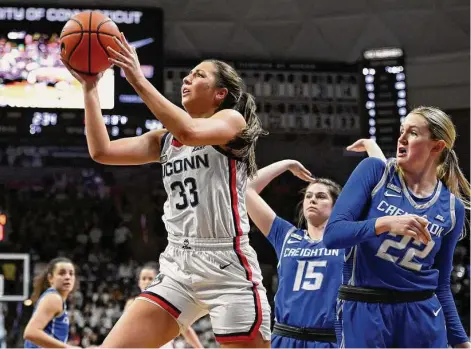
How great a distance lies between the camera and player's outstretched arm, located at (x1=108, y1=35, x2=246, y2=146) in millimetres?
3131

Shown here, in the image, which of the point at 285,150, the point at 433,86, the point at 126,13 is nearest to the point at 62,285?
the point at 126,13

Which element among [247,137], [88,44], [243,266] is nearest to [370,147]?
[247,137]

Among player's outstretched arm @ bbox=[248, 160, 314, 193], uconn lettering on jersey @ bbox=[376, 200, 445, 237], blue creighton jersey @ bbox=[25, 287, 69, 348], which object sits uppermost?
player's outstretched arm @ bbox=[248, 160, 314, 193]

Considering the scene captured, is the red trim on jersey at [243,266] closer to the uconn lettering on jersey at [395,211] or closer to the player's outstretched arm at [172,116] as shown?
the player's outstretched arm at [172,116]

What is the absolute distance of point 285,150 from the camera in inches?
494

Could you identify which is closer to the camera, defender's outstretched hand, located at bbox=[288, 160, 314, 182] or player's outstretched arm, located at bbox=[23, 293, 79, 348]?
defender's outstretched hand, located at bbox=[288, 160, 314, 182]

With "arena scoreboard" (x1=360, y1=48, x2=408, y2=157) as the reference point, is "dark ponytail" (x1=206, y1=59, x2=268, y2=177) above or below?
below

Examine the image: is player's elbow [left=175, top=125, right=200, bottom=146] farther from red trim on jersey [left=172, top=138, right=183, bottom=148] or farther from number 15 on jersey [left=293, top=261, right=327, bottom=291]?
number 15 on jersey [left=293, top=261, right=327, bottom=291]

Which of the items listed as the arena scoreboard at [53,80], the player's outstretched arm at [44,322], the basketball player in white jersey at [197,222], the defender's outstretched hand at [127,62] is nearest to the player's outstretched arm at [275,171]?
the basketball player in white jersey at [197,222]

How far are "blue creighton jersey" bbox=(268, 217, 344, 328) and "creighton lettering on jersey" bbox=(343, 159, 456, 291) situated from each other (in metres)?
1.35

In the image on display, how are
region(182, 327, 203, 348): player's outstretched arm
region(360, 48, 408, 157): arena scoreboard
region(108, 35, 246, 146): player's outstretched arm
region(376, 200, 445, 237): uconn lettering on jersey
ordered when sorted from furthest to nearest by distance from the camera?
region(360, 48, 408, 157): arena scoreboard, region(182, 327, 203, 348): player's outstretched arm, region(376, 200, 445, 237): uconn lettering on jersey, region(108, 35, 246, 146): player's outstretched arm

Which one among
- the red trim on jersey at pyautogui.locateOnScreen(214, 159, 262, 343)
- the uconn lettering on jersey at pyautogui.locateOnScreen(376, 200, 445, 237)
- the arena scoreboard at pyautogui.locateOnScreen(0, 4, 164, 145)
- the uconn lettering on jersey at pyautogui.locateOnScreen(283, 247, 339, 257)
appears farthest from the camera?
the arena scoreboard at pyautogui.locateOnScreen(0, 4, 164, 145)

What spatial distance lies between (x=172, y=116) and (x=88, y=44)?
1.80 feet

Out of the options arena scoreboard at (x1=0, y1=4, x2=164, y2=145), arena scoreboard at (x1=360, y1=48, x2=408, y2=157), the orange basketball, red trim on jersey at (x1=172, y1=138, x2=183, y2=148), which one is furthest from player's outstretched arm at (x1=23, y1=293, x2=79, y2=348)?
arena scoreboard at (x1=360, y1=48, x2=408, y2=157)
